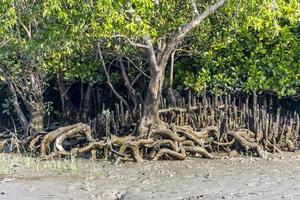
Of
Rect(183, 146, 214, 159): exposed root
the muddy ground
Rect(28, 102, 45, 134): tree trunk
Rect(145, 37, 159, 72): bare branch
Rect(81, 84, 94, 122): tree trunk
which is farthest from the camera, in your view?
Rect(81, 84, 94, 122): tree trunk

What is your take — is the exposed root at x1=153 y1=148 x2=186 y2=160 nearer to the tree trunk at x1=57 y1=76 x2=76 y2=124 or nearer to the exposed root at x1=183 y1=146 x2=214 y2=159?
the exposed root at x1=183 y1=146 x2=214 y2=159

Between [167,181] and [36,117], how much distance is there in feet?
13.1

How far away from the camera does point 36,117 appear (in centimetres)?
1260

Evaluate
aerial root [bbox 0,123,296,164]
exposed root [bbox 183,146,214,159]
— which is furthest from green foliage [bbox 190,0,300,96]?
exposed root [bbox 183,146,214,159]

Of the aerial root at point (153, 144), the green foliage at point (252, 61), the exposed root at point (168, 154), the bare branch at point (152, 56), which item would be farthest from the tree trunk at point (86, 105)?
the exposed root at point (168, 154)

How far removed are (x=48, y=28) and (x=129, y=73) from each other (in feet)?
8.31

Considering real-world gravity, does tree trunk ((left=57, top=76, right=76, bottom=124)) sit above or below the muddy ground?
above

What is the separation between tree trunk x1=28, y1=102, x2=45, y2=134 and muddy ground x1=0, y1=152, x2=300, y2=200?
1.82 metres

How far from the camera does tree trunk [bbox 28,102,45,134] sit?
12.6 meters

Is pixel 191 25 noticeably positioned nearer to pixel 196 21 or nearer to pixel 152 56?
pixel 196 21

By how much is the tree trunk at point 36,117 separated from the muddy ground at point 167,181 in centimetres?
182

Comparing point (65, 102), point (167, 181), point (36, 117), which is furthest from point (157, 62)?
point (65, 102)

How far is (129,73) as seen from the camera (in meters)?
12.8

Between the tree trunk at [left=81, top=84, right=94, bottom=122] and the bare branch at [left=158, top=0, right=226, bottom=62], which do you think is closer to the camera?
the bare branch at [left=158, top=0, right=226, bottom=62]
